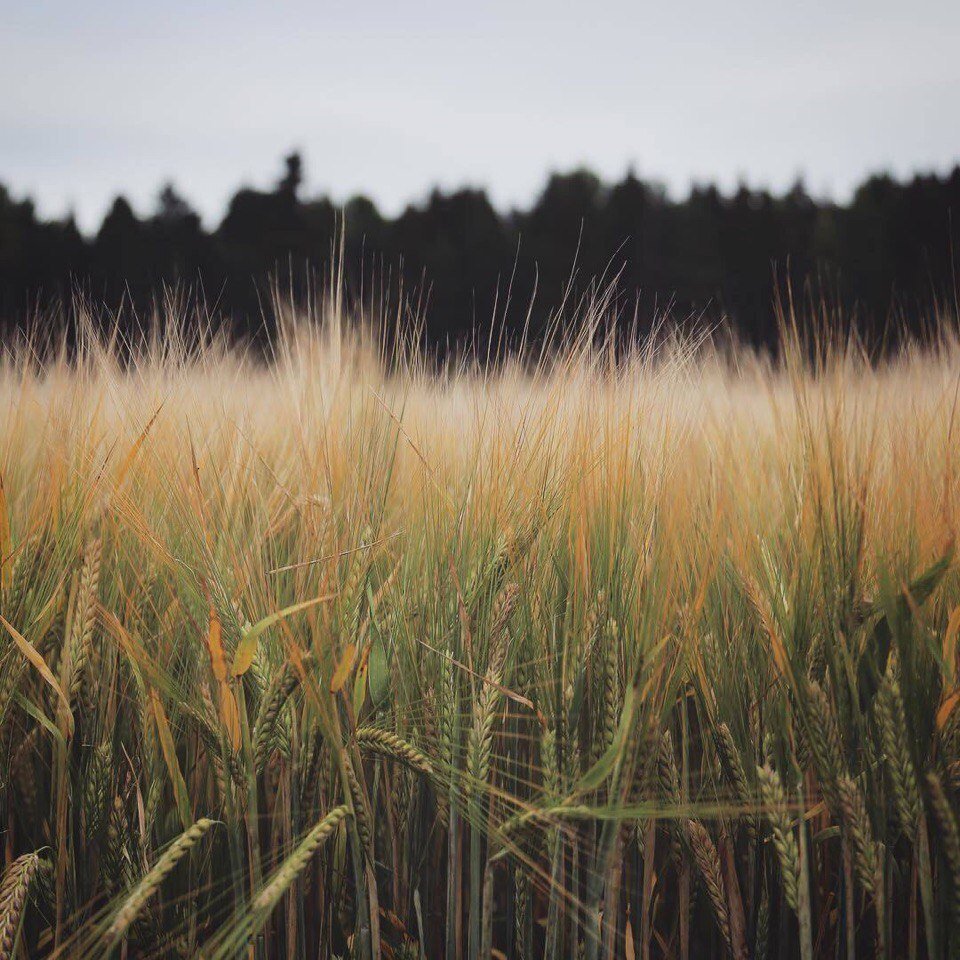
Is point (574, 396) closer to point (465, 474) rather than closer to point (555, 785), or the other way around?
point (465, 474)

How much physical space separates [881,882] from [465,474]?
57 cm

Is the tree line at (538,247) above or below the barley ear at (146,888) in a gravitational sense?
above

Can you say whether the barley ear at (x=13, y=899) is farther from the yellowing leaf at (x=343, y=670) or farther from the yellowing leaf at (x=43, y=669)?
the yellowing leaf at (x=343, y=670)

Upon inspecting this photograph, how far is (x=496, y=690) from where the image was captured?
0.70m

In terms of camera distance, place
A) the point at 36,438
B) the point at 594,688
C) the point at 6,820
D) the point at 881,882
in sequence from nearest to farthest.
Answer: the point at 881,882
the point at 594,688
the point at 6,820
the point at 36,438

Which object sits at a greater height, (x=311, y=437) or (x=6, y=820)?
(x=311, y=437)

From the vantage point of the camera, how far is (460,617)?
738mm

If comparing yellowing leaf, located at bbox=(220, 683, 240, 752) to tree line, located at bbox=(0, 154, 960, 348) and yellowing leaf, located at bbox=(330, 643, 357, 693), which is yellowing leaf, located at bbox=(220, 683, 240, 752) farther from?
tree line, located at bbox=(0, 154, 960, 348)

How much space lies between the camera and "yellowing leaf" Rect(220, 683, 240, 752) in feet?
2.03

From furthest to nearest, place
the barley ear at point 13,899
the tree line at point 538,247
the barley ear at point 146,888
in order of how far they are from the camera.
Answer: the tree line at point 538,247 → the barley ear at point 13,899 → the barley ear at point 146,888

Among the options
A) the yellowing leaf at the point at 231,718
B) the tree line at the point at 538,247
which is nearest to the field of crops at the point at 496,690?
the yellowing leaf at the point at 231,718

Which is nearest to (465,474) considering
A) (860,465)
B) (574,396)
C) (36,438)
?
(574,396)

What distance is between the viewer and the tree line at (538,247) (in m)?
8.54

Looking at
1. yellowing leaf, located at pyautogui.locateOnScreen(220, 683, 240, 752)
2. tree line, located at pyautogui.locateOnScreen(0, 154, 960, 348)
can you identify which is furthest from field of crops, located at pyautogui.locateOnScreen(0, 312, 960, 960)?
tree line, located at pyautogui.locateOnScreen(0, 154, 960, 348)
